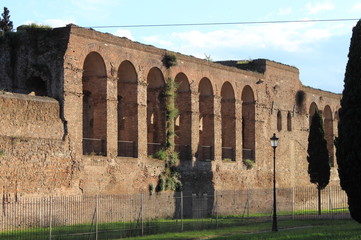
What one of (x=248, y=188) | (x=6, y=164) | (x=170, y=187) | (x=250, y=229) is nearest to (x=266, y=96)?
(x=248, y=188)

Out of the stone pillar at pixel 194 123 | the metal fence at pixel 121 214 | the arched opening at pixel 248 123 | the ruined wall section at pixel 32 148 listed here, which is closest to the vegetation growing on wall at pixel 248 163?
the arched opening at pixel 248 123

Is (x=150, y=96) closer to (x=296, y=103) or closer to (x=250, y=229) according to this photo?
(x=250, y=229)

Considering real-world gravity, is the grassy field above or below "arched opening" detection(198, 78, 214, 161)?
below

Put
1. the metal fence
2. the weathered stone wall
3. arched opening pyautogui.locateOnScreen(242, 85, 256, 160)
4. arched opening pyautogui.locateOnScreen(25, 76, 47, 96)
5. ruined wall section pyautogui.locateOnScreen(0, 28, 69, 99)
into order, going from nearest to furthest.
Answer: the metal fence < ruined wall section pyautogui.locateOnScreen(0, 28, 69, 99) < the weathered stone wall < arched opening pyautogui.locateOnScreen(25, 76, 47, 96) < arched opening pyautogui.locateOnScreen(242, 85, 256, 160)

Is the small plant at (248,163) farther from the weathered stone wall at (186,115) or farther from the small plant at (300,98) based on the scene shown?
the small plant at (300,98)

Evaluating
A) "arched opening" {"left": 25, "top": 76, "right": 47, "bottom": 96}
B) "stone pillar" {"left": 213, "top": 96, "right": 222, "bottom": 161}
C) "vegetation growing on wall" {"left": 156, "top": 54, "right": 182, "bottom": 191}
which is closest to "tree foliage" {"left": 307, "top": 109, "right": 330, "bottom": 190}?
"stone pillar" {"left": 213, "top": 96, "right": 222, "bottom": 161}

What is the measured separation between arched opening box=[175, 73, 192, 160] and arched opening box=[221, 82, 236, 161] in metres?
Answer: 4.06

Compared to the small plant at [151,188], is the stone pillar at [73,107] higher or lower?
higher

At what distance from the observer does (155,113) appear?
115 ft

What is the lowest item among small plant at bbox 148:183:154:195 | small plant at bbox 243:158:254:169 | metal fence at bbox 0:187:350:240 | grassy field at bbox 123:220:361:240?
grassy field at bbox 123:220:361:240

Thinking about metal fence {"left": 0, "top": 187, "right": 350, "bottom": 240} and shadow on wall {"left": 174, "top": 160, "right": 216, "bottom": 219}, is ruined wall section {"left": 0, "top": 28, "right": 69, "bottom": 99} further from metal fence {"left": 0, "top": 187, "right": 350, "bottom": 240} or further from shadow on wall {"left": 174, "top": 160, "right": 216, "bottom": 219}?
shadow on wall {"left": 174, "top": 160, "right": 216, "bottom": 219}

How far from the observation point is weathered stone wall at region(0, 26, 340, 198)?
1120 inches

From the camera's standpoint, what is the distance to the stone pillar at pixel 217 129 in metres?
38.0

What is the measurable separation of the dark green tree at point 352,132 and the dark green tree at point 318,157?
1688cm
